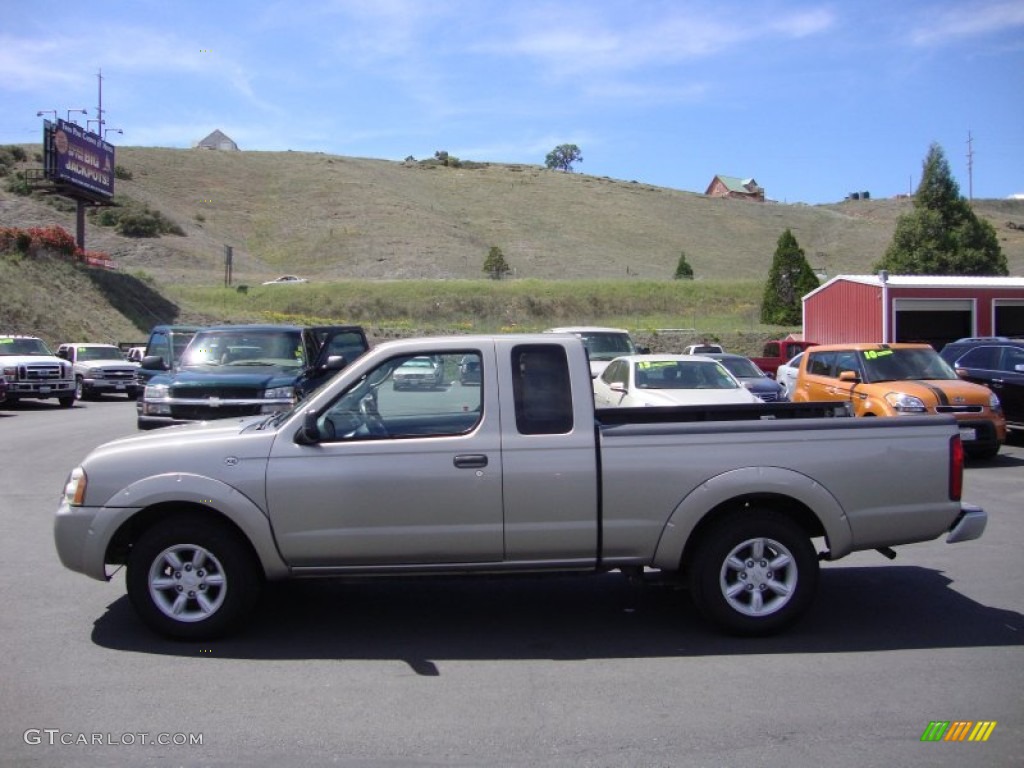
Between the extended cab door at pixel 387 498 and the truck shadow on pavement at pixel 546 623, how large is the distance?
46 centimetres

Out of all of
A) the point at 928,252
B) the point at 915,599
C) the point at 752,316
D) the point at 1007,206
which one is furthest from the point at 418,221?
the point at 1007,206

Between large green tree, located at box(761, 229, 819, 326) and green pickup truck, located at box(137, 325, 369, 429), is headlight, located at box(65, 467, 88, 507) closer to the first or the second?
green pickup truck, located at box(137, 325, 369, 429)

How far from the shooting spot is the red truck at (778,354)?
29.3 meters

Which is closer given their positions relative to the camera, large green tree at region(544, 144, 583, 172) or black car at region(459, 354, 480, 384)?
black car at region(459, 354, 480, 384)

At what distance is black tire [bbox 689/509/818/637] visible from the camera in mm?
5766

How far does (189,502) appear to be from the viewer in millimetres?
5699

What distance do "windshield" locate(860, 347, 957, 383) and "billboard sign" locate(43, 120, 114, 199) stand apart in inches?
1475

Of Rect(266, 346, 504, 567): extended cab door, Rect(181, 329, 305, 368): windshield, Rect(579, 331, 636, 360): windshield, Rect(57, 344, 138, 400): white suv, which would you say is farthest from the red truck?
Rect(266, 346, 504, 567): extended cab door

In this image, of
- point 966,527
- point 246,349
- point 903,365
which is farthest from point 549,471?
point 903,365

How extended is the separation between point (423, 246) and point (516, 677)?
77.1 m

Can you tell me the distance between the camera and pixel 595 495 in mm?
5637

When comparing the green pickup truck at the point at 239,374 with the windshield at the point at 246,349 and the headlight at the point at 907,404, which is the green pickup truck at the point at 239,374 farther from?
the headlight at the point at 907,404

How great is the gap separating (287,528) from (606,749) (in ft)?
7.63

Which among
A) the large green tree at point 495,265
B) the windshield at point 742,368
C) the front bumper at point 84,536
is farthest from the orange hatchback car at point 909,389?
the large green tree at point 495,265
